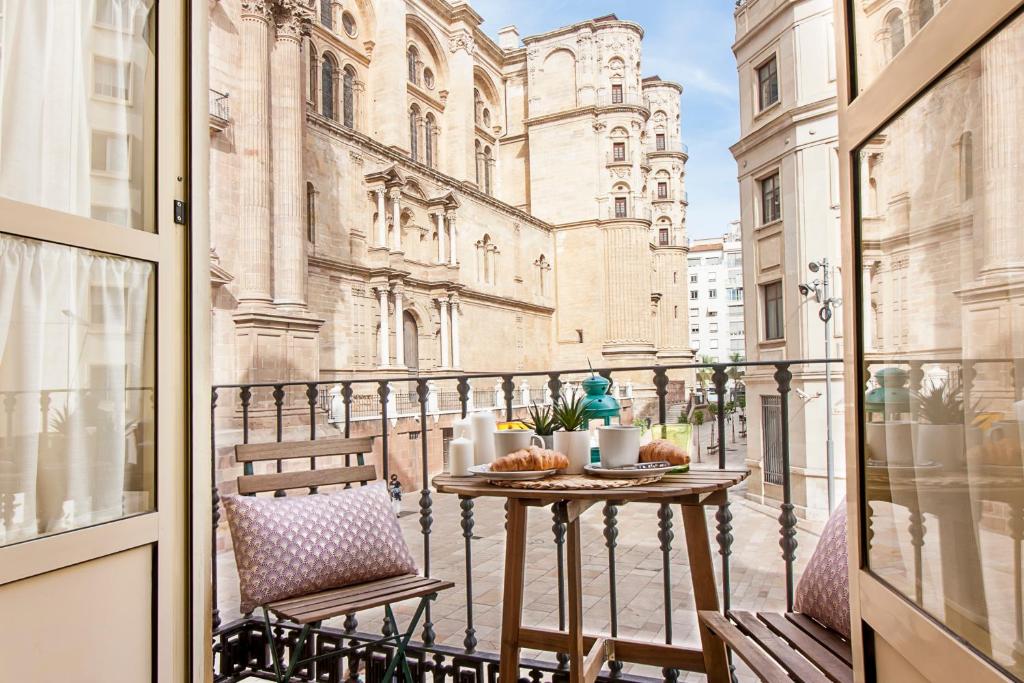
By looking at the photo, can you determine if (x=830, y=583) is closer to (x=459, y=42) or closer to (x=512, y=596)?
(x=512, y=596)

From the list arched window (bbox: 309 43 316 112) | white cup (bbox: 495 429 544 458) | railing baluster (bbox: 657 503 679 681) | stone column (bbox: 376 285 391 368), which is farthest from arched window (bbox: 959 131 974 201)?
arched window (bbox: 309 43 316 112)

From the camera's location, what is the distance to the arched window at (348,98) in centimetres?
2355

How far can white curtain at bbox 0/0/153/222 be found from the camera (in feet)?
5.91

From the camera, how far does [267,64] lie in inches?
574

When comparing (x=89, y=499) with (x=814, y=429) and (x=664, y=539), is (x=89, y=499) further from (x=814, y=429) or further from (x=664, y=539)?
(x=814, y=429)

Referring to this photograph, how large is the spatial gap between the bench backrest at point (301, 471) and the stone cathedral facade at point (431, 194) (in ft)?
37.5

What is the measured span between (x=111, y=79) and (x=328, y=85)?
22626 mm

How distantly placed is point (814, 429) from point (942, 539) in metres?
14.4

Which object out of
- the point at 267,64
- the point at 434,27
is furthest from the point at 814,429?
the point at 434,27

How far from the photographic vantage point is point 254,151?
1416cm

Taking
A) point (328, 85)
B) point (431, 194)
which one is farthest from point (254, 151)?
point (431, 194)

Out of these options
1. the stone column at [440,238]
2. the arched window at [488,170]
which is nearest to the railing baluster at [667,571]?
the stone column at [440,238]

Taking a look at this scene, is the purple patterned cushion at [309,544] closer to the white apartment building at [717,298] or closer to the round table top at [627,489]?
the round table top at [627,489]

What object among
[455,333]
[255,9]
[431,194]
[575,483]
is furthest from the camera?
[455,333]
